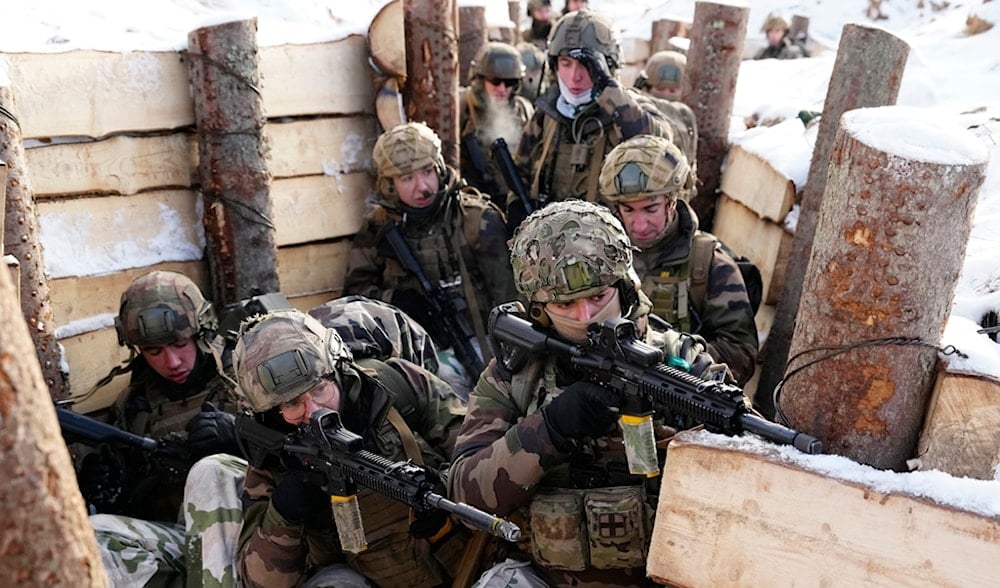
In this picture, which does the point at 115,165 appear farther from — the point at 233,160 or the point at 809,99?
the point at 809,99

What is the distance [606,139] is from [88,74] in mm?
2785

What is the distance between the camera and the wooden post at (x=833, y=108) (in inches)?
189

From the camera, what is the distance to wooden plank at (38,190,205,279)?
183 inches

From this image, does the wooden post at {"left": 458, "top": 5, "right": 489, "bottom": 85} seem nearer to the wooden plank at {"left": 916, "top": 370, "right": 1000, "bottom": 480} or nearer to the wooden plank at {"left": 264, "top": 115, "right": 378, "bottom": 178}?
the wooden plank at {"left": 264, "top": 115, "right": 378, "bottom": 178}

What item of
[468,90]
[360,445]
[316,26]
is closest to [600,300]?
[360,445]

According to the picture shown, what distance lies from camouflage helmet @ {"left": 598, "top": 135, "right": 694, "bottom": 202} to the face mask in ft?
4.05

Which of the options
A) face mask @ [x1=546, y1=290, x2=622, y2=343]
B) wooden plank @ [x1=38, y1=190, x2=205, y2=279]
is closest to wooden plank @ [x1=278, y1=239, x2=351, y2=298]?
wooden plank @ [x1=38, y1=190, x2=205, y2=279]

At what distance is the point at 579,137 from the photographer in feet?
18.1

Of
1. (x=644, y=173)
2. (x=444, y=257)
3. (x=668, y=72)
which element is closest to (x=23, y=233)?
(x=444, y=257)

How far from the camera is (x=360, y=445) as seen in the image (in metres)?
3.17

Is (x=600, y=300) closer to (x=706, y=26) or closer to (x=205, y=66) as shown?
(x=205, y=66)

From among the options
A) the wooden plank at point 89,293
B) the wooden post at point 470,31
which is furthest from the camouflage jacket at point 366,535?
the wooden post at point 470,31

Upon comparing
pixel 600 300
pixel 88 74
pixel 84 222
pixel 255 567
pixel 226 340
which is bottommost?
pixel 255 567

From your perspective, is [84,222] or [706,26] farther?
[706,26]
